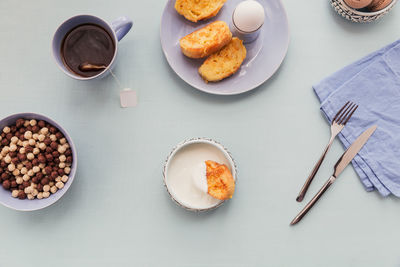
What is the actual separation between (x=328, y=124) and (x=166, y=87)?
375 mm

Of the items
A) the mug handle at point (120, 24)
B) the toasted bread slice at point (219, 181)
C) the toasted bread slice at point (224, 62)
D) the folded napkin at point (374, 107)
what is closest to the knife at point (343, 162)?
the folded napkin at point (374, 107)

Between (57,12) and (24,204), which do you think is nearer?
(24,204)

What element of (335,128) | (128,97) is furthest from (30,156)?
(335,128)

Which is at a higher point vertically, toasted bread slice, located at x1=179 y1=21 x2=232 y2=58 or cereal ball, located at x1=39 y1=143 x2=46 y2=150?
toasted bread slice, located at x1=179 y1=21 x2=232 y2=58

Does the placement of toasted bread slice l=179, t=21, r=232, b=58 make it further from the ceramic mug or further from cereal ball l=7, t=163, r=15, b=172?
cereal ball l=7, t=163, r=15, b=172

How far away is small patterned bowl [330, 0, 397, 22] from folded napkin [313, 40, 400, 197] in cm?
8

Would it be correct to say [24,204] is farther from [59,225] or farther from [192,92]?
[192,92]

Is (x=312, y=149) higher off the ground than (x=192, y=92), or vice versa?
(x=192, y=92)

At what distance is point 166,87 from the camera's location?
32.1 inches

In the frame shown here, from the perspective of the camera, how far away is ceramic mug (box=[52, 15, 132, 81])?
72 centimetres

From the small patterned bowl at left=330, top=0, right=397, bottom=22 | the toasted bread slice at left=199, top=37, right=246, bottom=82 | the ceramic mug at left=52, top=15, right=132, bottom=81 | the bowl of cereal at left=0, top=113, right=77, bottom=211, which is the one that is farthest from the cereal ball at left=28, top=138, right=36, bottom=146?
the small patterned bowl at left=330, top=0, right=397, bottom=22

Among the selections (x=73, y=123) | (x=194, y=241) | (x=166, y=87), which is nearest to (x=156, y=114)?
(x=166, y=87)

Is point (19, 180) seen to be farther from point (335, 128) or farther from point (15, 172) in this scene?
point (335, 128)

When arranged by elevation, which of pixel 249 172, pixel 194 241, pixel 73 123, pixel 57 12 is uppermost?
pixel 57 12
